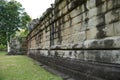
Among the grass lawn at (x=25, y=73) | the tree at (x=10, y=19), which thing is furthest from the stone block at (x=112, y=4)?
the tree at (x=10, y=19)

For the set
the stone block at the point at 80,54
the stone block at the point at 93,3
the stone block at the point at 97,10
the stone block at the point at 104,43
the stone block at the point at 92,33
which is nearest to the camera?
the stone block at the point at 104,43

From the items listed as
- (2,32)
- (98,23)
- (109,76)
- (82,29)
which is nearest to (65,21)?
(82,29)

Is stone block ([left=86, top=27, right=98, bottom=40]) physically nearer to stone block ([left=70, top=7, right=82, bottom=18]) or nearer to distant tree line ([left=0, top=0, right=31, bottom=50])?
stone block ([left=70, top=7, right=82, bottom=18])

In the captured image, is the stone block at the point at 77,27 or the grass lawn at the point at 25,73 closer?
the stone block at the point at 77,27

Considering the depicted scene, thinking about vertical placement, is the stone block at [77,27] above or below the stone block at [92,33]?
above

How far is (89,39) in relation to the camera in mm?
5152

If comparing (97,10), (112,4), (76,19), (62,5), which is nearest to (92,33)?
(97,10)

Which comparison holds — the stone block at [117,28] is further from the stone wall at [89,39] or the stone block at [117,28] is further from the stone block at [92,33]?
the stone block at [92,33]

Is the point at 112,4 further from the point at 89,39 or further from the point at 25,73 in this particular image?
the point at 25,73

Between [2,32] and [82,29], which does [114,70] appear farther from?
[2,32]

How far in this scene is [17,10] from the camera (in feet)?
128

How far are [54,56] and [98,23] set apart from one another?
4161 millimetres

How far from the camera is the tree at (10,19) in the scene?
1455 inches

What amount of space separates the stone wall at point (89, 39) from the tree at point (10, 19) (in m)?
30.7
